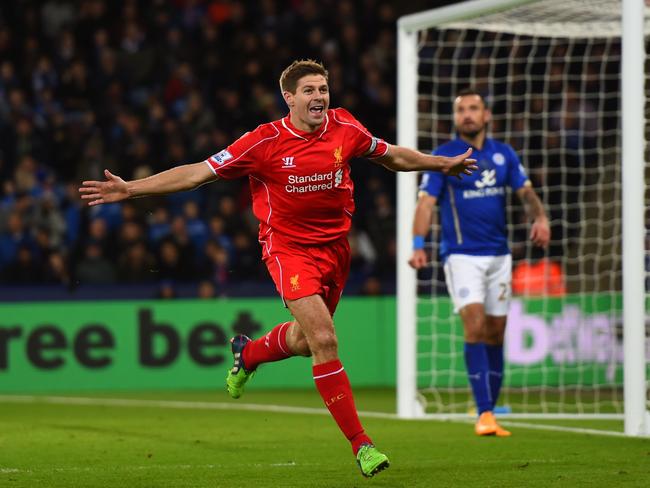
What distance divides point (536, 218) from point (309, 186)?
2672 mm

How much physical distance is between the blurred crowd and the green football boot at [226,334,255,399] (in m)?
5.89

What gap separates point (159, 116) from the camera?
53.0 feet

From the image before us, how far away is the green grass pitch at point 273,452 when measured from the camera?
6.32 metres

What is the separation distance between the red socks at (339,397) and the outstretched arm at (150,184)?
1073mm

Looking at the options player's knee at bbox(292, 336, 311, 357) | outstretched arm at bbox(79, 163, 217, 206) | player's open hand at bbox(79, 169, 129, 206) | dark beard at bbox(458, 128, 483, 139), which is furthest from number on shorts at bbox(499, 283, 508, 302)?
player's open hand at bbox(79, 169, 129, 206)

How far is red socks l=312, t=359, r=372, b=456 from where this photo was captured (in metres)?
6.28

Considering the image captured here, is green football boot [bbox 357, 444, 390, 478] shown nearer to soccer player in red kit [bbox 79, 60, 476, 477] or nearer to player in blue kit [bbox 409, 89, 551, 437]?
soccer player in red kit [bbox 79, 60, 476, 477]

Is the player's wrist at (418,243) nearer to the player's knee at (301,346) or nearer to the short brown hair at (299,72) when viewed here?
the player's knee at (301,346)

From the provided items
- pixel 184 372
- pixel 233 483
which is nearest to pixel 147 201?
pixel 184 372

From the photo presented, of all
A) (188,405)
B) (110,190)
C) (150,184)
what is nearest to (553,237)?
(188,405)

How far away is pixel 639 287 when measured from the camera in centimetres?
827

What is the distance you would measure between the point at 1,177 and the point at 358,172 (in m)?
4.27

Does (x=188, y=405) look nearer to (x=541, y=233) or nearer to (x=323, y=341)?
(x=541, y=233)

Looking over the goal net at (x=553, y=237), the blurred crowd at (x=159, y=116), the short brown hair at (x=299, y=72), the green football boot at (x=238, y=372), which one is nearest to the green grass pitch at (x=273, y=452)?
the green football boot at (x=238, y=372)
